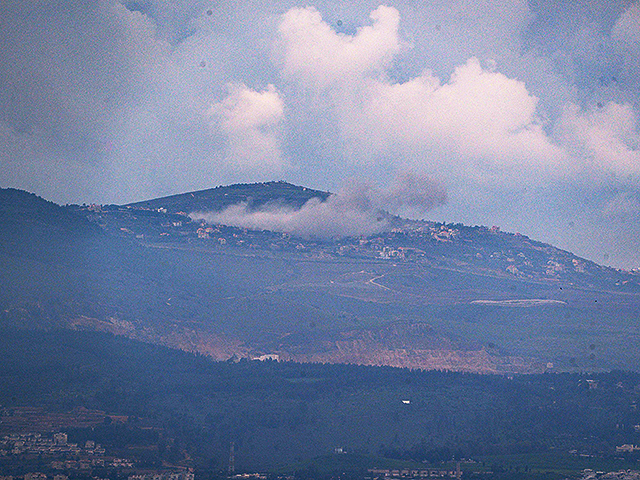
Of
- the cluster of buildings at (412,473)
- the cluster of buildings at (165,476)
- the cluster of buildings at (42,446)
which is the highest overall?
the cluster of buildings at (42,446)

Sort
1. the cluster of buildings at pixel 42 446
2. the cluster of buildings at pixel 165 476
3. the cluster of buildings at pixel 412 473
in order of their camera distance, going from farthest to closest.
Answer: the cluster of buildings at pixel 412 473 < the cluster of buildings at pixel 42 446 < the cluster of buildings at pixel 165 476

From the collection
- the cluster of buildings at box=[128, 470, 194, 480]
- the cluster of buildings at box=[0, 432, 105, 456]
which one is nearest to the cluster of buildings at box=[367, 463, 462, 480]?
the cluster of buildings at box=[128, 470, 194, 480]

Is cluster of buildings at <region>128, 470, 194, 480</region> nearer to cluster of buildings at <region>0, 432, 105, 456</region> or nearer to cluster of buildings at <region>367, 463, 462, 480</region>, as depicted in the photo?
cluster of buildings at <region>0, 432, 105, 456</region>

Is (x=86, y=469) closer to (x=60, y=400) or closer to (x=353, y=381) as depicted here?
(x=60, y=400)

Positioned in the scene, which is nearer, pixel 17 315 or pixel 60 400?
pixel 60 400

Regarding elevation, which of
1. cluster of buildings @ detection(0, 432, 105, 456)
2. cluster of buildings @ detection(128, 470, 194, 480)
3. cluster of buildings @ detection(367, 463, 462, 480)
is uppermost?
cluster of buildings @ detection(0, 432, 105, 456)

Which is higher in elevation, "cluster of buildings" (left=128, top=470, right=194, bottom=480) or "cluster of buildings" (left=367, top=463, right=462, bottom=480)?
"cluster of buildings" (left=128, top=470, right=194, bottom=480)

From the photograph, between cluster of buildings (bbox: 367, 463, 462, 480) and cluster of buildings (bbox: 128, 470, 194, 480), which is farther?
cluster of buildings (bbox: 367, 463, 462, 480)

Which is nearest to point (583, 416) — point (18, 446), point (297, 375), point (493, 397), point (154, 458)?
point (493, 397)

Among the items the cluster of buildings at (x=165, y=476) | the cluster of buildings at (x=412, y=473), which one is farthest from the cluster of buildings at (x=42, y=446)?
the cluster of buildings at (x=412, y=473)

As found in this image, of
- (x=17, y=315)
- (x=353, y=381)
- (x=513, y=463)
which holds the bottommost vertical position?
(x=513, y=463)

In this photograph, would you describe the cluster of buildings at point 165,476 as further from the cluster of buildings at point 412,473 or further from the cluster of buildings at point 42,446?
the cluster of buildings at point 412,473
